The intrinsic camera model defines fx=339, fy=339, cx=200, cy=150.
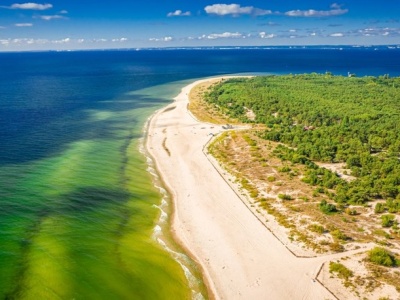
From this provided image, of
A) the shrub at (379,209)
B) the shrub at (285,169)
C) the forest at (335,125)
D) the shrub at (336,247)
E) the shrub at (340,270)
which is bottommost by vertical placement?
the shrub at (340,270)

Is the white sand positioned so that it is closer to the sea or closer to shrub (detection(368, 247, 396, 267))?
the sea

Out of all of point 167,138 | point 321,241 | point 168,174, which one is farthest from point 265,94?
point 321,241

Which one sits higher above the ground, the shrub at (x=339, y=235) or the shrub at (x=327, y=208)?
the shrub at (x=327, y=208)

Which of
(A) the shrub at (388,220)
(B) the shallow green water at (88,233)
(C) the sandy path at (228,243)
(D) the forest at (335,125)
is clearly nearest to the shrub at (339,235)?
(C) the sandy path at (228,243)

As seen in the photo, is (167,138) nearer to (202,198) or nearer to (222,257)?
(202,198)

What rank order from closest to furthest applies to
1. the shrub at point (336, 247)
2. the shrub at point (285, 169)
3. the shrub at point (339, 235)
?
the shrub at point (336, 247)
the shrub at point (339, 235)
the shrub at point (285, 169)

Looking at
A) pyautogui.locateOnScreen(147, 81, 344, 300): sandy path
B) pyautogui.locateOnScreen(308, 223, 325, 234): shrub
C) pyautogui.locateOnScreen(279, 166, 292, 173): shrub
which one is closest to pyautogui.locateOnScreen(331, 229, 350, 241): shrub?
pyautogui.locateOnScreen(308, 223, 325, 234): shrub

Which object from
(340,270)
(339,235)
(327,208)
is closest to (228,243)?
(340,270)

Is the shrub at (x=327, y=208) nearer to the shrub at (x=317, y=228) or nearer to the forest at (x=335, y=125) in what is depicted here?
the forest at (x=335, y=125)
